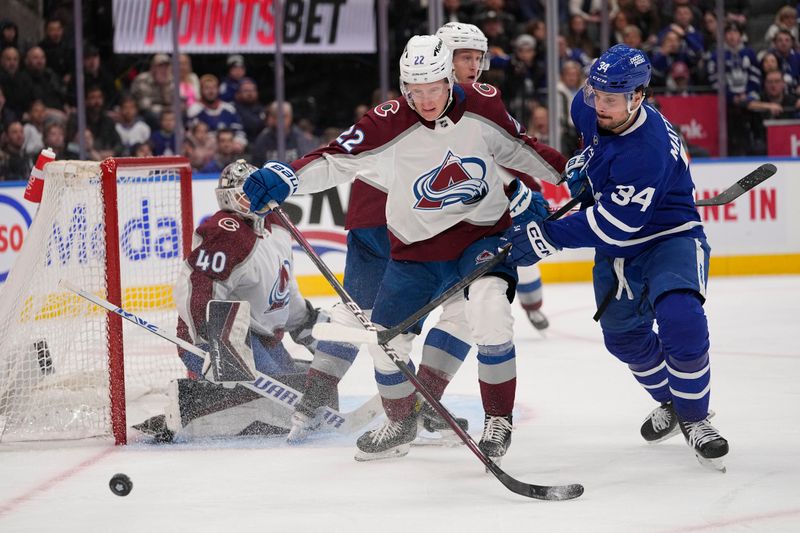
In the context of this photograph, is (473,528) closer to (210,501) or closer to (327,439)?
(210,501)

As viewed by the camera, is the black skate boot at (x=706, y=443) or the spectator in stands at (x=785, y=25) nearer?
the black skate boot at (x=706, y=443)

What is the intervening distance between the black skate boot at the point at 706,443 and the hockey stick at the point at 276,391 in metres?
0.94

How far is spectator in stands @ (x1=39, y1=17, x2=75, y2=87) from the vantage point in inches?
272

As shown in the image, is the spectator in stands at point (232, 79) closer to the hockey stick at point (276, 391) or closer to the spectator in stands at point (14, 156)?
the spectator in stands at point (14, 156)

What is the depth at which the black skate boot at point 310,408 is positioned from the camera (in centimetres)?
344

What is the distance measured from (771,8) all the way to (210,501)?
6098 millimetres

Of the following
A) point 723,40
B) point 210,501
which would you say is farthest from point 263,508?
point 723,40

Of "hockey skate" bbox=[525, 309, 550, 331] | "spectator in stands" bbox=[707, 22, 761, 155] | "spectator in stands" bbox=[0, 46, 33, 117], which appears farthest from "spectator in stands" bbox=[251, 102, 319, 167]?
"spectator in stands" bbox=[707, 22, 761, 155]

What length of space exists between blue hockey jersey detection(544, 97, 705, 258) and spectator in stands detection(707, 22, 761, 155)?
472cm

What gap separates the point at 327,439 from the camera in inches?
137

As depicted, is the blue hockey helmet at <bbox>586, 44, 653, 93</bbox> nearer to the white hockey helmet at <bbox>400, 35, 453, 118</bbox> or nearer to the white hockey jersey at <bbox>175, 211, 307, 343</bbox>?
the white hockey helmet at <bbox>400, 35, 453, 118</bbox>

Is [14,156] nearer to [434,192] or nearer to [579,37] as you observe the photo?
[579,37]

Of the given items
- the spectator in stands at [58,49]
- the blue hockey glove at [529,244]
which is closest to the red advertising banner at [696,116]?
the spectator in stands at [58,49]

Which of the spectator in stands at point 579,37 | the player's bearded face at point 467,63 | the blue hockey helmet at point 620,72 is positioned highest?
the spectator in stands at point 579,37
